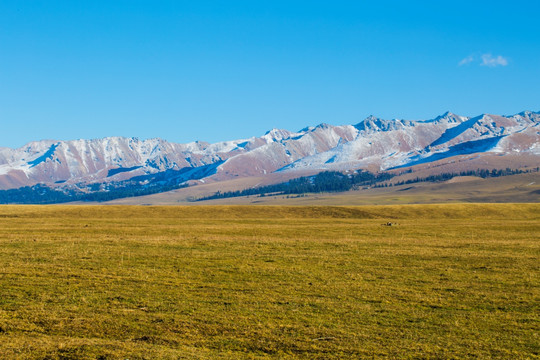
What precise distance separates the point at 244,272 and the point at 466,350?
15048 millimetres

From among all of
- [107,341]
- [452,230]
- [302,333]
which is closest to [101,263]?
[107,341]

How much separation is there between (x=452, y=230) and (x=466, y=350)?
46445mm

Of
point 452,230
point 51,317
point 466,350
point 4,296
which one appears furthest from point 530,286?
point 452,230

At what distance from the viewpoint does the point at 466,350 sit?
17.0m

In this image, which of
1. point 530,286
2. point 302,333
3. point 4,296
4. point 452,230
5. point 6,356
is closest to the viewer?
point 6,356

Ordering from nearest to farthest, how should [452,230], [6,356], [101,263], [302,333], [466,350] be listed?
[6,356]
[466,350]
[302,333]
[101,263]
[452,230]

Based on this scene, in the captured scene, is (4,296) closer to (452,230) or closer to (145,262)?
(145,262)

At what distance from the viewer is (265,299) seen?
76.2 ft

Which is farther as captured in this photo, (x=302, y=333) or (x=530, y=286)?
(x=530, y=286)

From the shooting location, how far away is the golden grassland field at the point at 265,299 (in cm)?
1712

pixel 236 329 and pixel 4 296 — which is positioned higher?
pixel 4 296

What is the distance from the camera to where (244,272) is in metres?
29.6

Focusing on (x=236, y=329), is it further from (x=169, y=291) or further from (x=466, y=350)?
(x=466, y=350)

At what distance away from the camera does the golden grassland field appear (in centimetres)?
1712
